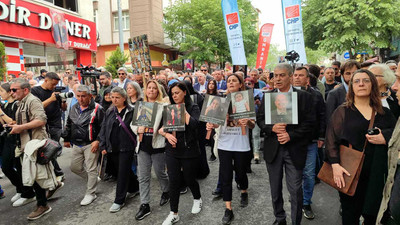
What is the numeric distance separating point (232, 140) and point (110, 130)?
6.46 feet

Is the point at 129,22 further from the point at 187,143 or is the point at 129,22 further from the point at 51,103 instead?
the point at 187,143

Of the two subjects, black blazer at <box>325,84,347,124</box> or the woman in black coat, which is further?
the woman in black coat

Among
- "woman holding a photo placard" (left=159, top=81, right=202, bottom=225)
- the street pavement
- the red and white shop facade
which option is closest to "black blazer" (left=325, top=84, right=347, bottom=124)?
the street pavement

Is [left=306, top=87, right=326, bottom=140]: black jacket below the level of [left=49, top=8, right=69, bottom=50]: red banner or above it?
below

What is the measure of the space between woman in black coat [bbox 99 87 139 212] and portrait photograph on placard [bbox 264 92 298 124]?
7.29ft

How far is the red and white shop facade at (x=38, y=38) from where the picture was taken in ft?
43.5

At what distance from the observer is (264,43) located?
1350cm

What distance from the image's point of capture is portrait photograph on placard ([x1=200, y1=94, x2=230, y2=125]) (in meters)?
3.47

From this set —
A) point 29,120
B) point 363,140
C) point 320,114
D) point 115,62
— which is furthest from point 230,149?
point 115,62

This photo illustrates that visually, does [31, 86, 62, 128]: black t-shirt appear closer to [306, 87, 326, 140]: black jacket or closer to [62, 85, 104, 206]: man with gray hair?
[62, 85, 104, 206]: man with gray hair

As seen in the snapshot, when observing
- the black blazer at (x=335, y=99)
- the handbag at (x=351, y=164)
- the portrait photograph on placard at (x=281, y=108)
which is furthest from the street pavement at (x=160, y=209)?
the portrait photograph on placard at (x=281, y=108)

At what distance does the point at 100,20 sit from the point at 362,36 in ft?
79.4

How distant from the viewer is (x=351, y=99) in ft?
9.19

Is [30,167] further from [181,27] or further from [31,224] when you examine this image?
[181,27]
